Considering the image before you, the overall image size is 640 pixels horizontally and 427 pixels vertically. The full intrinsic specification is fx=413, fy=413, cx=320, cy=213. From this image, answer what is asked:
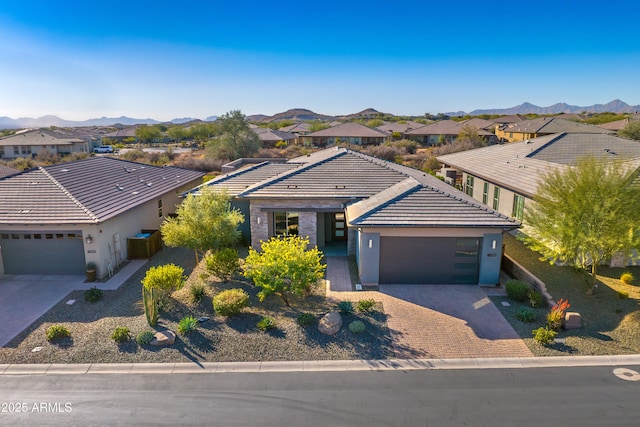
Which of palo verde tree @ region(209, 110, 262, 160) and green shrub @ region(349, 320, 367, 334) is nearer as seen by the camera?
green shrub @ region(349, 320, 367, 334)

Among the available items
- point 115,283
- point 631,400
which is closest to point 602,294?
point 631,400

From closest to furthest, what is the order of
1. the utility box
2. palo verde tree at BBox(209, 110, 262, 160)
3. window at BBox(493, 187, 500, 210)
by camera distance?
the utility box < window at BBox(493, 187, 500, 210) < palo verde tree at BBox(209, 110, 262, 160)

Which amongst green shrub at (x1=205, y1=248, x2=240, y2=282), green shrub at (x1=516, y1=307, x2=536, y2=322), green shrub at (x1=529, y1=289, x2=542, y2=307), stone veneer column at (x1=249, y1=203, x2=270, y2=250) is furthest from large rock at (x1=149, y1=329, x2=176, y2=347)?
green shrub at (x1=529, y1=289, x2=542, y2=307)

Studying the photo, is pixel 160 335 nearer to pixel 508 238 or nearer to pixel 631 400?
pixel 631 400

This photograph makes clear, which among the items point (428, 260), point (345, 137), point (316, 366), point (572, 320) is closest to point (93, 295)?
point (316, 366)

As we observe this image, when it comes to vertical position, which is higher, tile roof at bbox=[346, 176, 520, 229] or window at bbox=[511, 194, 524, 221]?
tile roof at bbox=[346, 176, 520, 229]

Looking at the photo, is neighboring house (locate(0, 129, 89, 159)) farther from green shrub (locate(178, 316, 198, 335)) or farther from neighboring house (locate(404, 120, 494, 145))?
green shrub (locate(178, 316, 198, 335))

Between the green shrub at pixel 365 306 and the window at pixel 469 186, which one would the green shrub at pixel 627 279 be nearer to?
the green shrub at pixel 365 306
